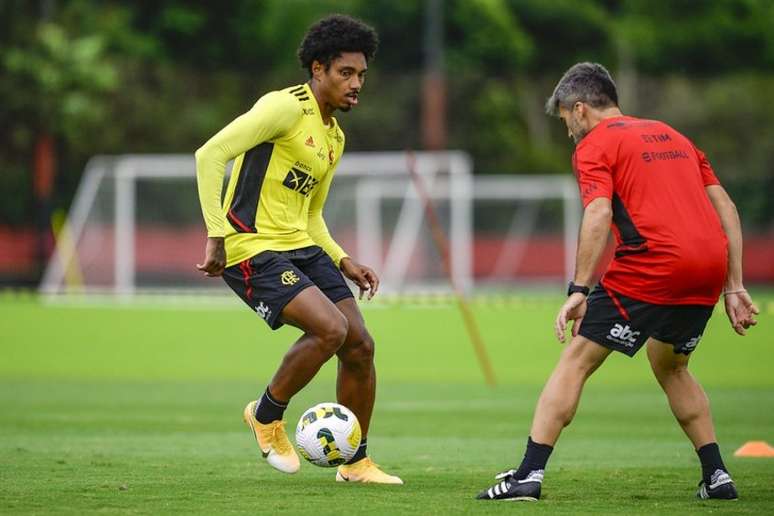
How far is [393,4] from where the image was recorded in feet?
190

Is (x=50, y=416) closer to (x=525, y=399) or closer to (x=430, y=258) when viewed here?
(x=525, y=399)

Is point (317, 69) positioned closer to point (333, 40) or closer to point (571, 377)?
point (333, 40)

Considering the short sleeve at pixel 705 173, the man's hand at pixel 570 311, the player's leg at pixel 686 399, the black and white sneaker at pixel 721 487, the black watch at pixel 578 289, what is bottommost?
the black and white sneaker at pixel 721 487

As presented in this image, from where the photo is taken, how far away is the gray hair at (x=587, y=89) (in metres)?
7.94

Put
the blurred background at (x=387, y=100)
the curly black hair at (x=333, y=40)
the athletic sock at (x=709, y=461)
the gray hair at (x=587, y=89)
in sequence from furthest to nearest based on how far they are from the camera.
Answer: the blurred background at (x=387, y=100) < the curly black hair at (x=333, y=40) < the athletic sock at (x=709, y=461) < the gray hair at (x=587, y=89)

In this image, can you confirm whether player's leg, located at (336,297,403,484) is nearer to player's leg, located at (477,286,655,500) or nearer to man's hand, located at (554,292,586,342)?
player's leg, located at (477,286,655,500)

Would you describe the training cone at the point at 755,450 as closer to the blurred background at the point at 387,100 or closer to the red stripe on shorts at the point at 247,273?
the red stripe on shorts at the point at 247,273

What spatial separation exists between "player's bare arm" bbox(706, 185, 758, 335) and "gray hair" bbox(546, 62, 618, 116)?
74 centimetres

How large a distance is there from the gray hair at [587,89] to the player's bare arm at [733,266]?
738mm

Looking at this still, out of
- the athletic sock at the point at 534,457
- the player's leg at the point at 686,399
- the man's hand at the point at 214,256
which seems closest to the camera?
the athletic sock at the point at 534,457

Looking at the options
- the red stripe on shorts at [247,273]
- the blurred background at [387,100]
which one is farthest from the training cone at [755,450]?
the blurred background at [387,100]

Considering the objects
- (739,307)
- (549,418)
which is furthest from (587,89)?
(549,418)

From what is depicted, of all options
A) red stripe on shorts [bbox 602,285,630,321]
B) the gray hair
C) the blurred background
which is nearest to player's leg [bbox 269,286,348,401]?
red stripe on shorts [bbox 602,285,630,321]

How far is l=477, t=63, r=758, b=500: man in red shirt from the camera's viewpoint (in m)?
7.75
